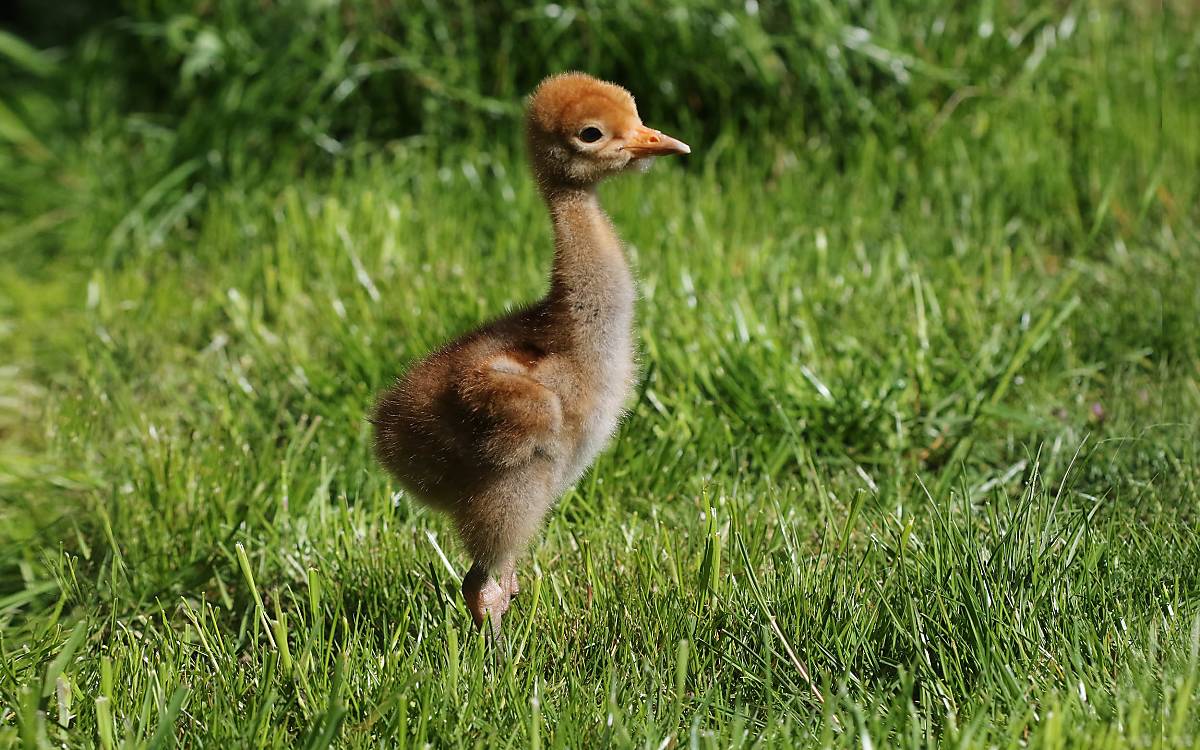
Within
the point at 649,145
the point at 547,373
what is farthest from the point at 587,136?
the point at 547,373

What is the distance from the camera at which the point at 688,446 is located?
3896 millimetres

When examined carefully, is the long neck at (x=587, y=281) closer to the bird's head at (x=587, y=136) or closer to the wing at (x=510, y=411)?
the bird's head at (x=587, y=136)

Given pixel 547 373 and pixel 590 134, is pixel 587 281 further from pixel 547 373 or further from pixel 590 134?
pixel 590 134

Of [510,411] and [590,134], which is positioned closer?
[510,411]

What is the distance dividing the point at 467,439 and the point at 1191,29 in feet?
15.1

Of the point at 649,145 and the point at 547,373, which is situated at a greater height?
the point at 649,145

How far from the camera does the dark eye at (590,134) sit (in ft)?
10.0

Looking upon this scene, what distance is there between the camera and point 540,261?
507cm

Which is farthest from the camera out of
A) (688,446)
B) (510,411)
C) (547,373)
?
(688,446)

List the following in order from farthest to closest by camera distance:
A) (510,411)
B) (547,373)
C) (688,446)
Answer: (688,446) < (547,373) < (510,411)

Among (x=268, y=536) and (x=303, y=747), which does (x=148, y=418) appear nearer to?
(x=268, y=536)

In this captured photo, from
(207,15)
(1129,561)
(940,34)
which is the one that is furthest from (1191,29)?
(207,15)

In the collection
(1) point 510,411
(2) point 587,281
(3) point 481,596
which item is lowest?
(3) point 481,596

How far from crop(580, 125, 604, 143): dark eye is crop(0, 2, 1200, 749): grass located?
945 millimetres
